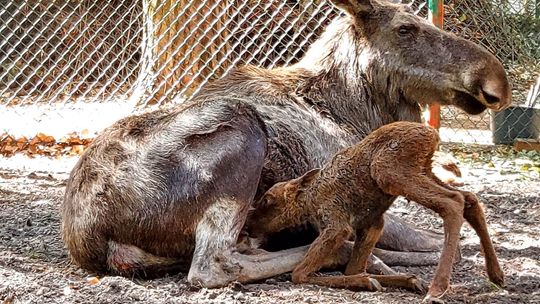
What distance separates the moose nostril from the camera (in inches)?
219

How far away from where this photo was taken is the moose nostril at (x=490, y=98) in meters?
5.55

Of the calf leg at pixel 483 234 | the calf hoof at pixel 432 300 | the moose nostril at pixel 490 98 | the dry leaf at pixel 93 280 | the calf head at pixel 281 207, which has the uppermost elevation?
the moose nostril at pixel 490 98

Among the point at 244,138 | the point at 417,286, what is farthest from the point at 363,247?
the point at 244,138

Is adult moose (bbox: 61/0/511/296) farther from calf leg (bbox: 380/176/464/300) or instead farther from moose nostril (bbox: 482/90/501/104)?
calf leg (bbox: 380/176/464/300)

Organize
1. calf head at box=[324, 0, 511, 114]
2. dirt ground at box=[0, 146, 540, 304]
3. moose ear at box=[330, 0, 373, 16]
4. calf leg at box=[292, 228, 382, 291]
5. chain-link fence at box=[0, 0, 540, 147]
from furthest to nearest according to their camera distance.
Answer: chain-link fence at box=[0, 0, 540, 147]
moose ear at box=[330, 0, 373, 16]
calf head at box=[324, 0, 511, 114]
calf leg at box=[292, 228, 382, 291]
dirt ground at box=[0, 146, 540, 304]

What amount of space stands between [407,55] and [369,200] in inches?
56.7

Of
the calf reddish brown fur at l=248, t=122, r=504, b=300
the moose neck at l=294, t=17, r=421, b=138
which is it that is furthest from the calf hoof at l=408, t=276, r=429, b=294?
the moose neck at l=294, t=17, r=421, b=138

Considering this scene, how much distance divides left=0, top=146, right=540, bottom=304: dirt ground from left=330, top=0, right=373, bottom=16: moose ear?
5.12 feet

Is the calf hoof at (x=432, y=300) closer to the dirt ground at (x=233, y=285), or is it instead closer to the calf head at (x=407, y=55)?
the dirt ground at (x=233, y=285)

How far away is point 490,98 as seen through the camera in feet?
18.3

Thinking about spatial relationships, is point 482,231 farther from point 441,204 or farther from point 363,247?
point 363,247

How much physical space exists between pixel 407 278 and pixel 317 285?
450mm

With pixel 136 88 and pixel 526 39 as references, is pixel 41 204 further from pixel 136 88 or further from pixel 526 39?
pixel 526 39

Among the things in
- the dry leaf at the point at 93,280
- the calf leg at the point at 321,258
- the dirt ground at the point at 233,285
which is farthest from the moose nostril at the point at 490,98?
the dry leaf at the point at 93,280
